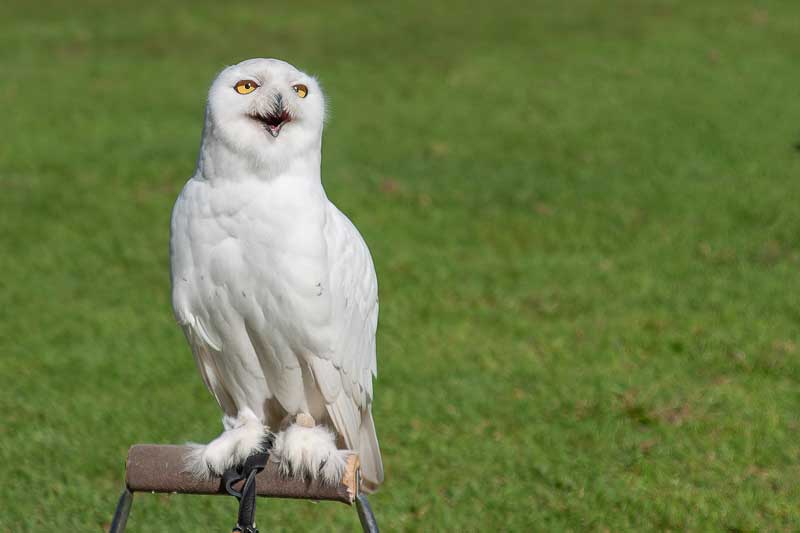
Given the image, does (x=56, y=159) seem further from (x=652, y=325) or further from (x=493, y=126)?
(x=652, y=325)

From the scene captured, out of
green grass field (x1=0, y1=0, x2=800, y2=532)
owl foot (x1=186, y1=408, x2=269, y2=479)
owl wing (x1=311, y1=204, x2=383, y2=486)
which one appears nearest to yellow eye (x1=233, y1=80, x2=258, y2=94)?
owl wing (x1=311, y1=204, x2=383, y2=486)

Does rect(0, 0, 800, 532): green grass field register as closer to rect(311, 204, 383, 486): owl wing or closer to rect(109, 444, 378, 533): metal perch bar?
rect(311, 204, 383, 486): owl wing

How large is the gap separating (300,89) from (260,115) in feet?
0.47

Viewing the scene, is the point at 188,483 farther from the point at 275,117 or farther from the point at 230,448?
the point at 275,117

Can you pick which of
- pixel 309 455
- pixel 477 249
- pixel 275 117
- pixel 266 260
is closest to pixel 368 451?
pixel 309 455

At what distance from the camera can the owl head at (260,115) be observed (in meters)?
3.07

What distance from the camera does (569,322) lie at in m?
7.27

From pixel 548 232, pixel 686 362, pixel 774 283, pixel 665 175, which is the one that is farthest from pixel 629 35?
pixel 686 362

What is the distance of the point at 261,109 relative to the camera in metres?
3.07

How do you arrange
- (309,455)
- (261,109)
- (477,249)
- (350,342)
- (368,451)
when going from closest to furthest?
(261,109) < (309,455) < (350,342) < (368,451) < (477,249)

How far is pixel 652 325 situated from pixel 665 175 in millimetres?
3026

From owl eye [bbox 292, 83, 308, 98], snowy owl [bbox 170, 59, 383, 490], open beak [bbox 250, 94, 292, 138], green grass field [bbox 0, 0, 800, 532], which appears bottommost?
green grass field [bbox 0, 0, 800, 532]

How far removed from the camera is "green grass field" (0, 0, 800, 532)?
17.3 feet

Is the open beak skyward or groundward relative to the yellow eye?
groundward
